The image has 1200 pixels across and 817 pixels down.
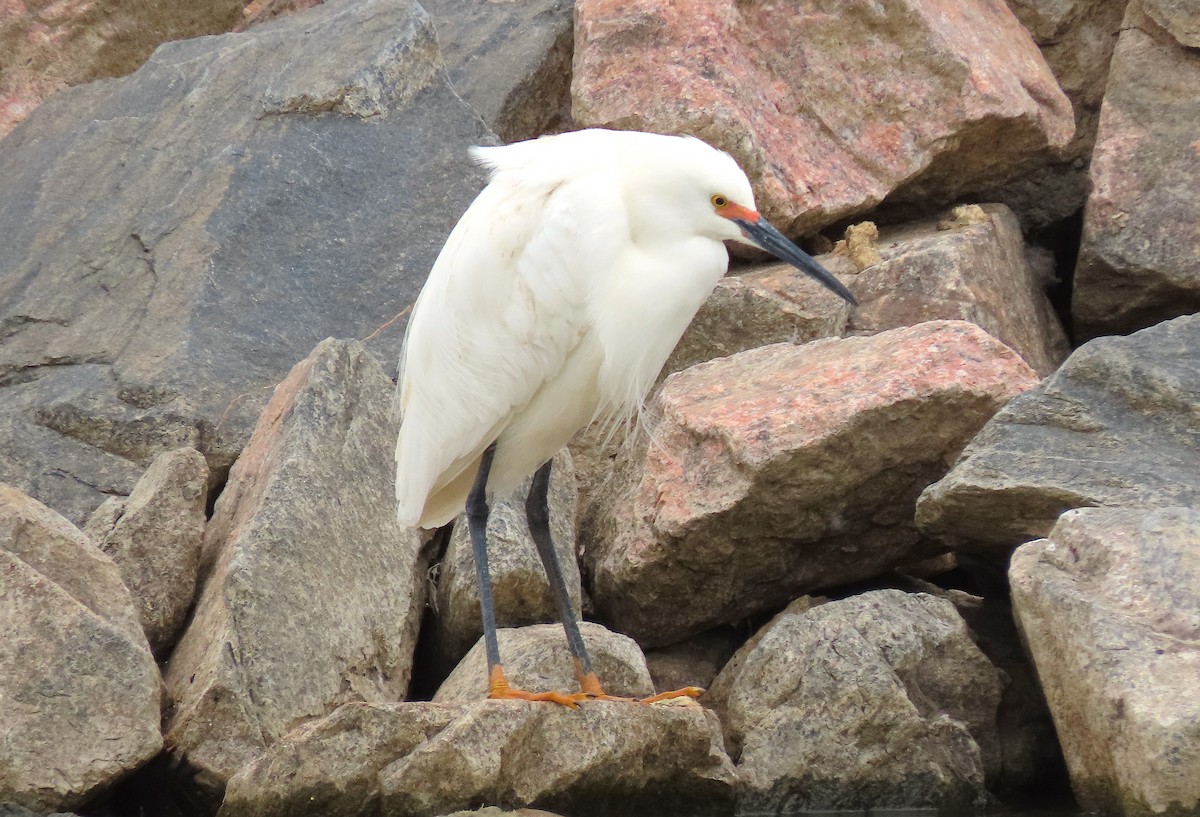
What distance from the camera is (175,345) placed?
21.8 ft

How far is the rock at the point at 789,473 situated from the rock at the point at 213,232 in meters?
1.63

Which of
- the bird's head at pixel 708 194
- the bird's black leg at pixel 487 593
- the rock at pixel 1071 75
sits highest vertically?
the bird's head at pixel 708 194

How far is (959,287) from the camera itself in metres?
6.66

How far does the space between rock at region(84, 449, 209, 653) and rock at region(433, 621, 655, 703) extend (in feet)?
3.17

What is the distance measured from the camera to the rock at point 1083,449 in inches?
193

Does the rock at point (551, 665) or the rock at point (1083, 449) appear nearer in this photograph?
the rock at point (1083, 449)

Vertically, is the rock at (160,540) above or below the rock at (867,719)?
above

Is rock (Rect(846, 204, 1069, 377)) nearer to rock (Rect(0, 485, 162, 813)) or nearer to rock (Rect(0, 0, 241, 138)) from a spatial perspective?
rock (Rect(0, 485, 162, 813))

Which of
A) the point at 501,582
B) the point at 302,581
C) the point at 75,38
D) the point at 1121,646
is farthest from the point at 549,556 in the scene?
the point at 75,38

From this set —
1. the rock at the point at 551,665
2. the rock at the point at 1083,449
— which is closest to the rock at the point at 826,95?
the rock at the point at 1083,449

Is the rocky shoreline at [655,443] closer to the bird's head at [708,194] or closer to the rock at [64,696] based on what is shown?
the rock at [64,696]

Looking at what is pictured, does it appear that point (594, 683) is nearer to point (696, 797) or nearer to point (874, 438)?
point (696, 797)

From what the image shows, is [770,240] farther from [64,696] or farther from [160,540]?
[64,696]

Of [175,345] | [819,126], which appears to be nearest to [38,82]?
[175,345]
